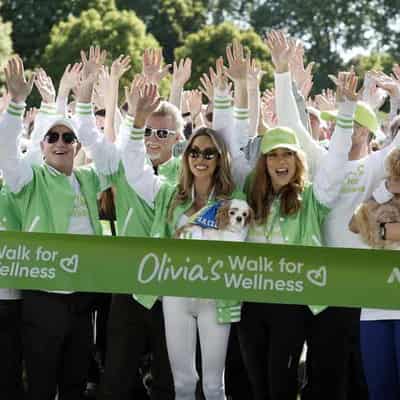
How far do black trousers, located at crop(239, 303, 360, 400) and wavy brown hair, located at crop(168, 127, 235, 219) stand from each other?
79 cm

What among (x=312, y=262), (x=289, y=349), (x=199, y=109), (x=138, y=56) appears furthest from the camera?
(x=138, y=56)

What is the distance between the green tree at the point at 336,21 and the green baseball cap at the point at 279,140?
205ft

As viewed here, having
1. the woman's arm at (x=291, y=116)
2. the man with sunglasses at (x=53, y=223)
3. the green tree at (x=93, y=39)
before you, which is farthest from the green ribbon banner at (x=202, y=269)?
the green tree at (x=93, y=39)

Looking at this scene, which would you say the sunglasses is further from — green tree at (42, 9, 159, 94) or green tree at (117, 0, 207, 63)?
green tree at (117, 0, 207, 63)

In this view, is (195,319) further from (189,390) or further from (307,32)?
(307,32)

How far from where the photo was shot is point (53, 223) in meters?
7.12

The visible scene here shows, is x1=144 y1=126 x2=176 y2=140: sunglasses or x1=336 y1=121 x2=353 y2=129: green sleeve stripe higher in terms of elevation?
x1=144 y1=126 x2=176 y2=140: sunglasses

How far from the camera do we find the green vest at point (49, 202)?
713 cm

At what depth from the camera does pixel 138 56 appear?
3600cm

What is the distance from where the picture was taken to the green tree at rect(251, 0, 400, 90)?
69938mm

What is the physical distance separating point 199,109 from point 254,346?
343 cm

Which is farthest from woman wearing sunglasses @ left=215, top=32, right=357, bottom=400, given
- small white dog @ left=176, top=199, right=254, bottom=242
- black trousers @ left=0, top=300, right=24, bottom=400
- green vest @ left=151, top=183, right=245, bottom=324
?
black trousers @ left=0, top=300, right=24, bottom=400

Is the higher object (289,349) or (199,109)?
(199,109)

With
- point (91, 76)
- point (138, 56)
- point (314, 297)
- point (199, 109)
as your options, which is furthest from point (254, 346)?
point (138, 56)
